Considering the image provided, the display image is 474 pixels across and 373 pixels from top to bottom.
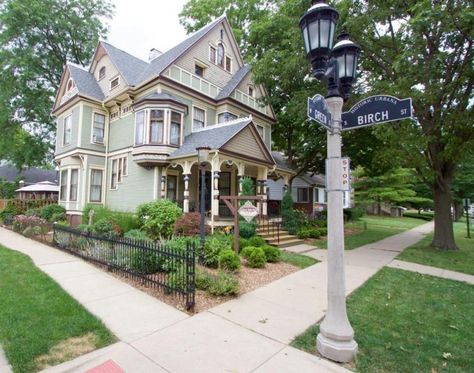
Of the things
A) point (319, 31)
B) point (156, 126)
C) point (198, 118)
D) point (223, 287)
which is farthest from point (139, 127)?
point (319, 31)

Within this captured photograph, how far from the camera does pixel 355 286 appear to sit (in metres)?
6.65

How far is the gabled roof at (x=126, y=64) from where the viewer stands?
15656 millimetres

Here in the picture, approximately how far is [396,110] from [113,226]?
10.7 meters

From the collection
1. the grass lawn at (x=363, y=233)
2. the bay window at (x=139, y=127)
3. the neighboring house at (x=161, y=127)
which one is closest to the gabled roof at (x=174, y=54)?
the neighboring house at (x=161, y=127)

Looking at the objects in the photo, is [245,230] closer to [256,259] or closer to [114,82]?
[256,259]

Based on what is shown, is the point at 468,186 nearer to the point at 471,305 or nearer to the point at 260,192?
the point at 260,192

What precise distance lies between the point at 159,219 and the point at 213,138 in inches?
176

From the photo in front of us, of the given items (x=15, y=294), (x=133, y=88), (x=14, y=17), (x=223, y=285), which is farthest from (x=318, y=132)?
(x=14, y=17)

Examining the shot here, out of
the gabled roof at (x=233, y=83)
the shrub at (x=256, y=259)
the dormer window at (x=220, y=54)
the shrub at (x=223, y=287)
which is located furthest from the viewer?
the dormer window at (x=220, y=54)

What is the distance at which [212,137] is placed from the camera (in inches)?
521

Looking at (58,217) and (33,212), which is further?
(33,212)

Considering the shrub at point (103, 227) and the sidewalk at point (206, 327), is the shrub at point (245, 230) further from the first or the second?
the shrub at point (103, 227)

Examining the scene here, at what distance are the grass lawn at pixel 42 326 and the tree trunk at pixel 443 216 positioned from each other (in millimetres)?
13787

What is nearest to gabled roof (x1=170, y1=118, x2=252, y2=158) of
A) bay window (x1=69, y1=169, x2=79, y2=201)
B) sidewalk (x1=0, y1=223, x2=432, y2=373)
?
sidewalk (x1=0, y1=223, x2=432, y2=373)
